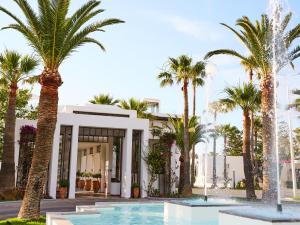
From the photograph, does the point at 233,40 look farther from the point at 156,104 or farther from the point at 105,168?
the point at 156,104

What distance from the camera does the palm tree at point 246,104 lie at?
2371 cm

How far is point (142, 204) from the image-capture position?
60.6 feet

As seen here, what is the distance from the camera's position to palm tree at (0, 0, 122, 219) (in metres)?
11.9

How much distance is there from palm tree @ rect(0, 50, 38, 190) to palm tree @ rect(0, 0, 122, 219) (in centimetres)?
885

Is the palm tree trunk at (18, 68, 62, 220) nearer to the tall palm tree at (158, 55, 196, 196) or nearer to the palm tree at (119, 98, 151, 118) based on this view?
A: the tall palm tree at (158, 55, 196, 196)

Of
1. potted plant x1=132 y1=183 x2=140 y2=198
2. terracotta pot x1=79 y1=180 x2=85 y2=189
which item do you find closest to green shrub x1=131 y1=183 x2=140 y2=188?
potted plant x1=132 y1=183 x2=140 y2=198

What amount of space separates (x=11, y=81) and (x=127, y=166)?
868cm

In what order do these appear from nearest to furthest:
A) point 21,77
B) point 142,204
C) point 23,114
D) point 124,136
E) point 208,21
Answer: point 208,21, point 142,204, point 21,77, point 124,136, point 23,114

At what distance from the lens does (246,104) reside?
24.0m

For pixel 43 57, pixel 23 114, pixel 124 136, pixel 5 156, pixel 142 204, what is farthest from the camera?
pixel 23 114

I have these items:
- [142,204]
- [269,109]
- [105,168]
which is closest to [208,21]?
[269,109]

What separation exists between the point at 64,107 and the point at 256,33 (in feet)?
43.8

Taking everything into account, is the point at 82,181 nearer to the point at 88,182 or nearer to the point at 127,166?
the point at 88,182

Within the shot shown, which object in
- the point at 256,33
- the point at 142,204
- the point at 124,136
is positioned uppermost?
the point at 256,33
